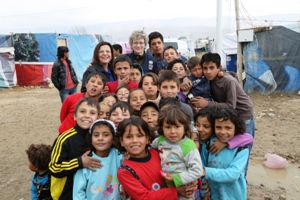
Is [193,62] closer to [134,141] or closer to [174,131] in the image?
[174,131]

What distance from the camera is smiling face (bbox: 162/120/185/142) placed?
1.91 m

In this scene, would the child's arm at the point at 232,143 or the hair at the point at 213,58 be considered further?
the hair at the point at 213,58

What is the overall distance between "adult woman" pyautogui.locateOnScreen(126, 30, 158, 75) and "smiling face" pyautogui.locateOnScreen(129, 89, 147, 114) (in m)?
1.03

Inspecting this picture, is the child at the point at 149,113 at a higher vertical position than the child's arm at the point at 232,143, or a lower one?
higher

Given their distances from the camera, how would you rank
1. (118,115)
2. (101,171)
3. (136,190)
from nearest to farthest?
(136,190), (101,171), (118,115)

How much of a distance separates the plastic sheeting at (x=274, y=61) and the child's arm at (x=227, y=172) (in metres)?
7.75

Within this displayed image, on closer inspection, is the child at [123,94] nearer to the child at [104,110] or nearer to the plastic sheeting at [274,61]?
the child at [104,110]

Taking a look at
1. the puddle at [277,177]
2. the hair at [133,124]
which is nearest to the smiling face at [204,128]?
the hair at [133,124]

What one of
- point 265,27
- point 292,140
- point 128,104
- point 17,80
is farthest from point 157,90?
point 17,80

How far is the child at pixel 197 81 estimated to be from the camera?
2900mm

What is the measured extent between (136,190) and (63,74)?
5.49m

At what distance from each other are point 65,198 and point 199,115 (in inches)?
51.4

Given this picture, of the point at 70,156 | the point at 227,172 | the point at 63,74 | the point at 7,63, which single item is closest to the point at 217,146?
the point at 227,172

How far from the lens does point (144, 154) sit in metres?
1.94
